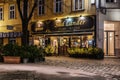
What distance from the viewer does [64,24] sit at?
38.2 meters

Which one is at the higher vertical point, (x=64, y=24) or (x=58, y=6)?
(x=58, y=6)

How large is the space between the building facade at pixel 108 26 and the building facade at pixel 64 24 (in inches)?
25.0

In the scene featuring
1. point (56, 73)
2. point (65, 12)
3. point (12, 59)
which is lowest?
point (56, 73)

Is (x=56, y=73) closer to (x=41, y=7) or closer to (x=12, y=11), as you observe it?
(x=41, y=7)

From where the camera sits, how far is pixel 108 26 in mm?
37156

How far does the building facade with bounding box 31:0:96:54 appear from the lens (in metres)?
35.5

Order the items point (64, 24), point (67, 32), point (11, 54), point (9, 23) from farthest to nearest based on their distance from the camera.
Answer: point (9, 23) < point (64, 24) < point (67, 32) < point (11, 54)

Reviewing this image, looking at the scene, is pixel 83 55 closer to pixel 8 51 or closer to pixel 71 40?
pixel 71 40

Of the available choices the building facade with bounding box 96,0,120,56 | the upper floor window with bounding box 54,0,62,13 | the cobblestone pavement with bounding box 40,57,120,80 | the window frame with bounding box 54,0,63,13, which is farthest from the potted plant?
the upper floor window with bounding box 54,0,62,13

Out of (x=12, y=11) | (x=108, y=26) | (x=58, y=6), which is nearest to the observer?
(x=108, y=26)


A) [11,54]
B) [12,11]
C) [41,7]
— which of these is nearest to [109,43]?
[41,7]

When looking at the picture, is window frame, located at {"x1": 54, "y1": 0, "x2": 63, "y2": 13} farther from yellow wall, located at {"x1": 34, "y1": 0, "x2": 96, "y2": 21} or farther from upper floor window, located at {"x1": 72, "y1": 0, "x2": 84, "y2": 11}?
upper floor window, located at {"x1": 72, "y1": 0, "x2": 84, "y2": 11}

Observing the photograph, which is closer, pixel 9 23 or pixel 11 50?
pixel 11 50

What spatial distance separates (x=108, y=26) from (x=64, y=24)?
15.7 feet
